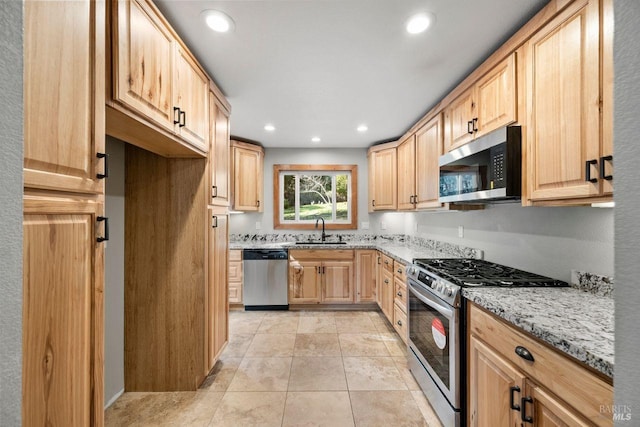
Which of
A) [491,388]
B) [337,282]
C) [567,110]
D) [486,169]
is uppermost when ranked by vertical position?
[567,110]

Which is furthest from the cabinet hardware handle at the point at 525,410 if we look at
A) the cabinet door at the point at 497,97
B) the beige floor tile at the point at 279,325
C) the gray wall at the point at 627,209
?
the beige floor tile at the point at 279,325

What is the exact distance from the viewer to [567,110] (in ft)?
4.02

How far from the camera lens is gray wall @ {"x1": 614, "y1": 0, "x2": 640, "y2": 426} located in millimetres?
499

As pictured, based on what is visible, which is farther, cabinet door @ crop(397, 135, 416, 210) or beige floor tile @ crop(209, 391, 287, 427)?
cabinet door @ crop(397, 135, 416, 210)

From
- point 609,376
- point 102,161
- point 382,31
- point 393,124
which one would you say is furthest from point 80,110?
point 393,124

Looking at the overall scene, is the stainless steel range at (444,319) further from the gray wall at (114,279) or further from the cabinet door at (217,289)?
the gray wall at (114,279)

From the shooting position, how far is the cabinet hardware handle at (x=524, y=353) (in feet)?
3.37

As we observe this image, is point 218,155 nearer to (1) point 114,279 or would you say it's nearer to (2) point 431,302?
(1) point 114,279

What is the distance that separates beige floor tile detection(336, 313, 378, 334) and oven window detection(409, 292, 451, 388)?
3.02 ft

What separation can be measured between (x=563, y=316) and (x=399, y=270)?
67.1 inches

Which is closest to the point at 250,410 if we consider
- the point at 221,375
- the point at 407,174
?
the point at 221,375

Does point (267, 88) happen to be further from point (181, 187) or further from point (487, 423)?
point (487, 423)

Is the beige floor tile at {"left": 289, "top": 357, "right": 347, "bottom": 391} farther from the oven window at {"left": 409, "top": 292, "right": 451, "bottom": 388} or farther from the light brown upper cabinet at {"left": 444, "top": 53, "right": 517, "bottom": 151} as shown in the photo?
the light brown upper cabinet at {"left": 444, "top": 53, "right": 517, "bottom": 151}

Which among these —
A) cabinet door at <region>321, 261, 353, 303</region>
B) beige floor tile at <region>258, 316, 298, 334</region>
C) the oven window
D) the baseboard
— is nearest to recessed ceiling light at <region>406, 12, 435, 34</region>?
the oven window
